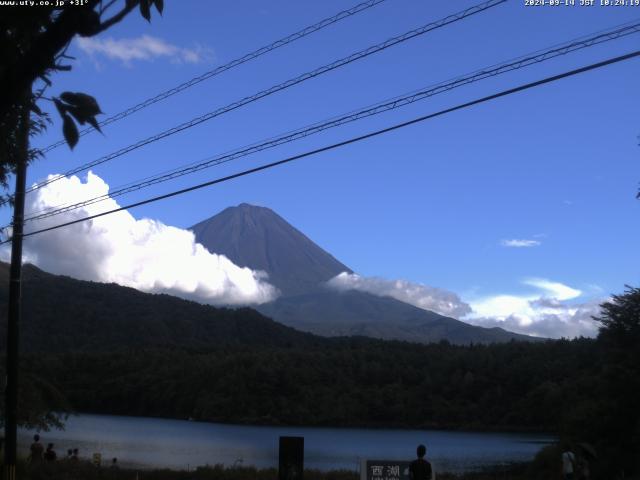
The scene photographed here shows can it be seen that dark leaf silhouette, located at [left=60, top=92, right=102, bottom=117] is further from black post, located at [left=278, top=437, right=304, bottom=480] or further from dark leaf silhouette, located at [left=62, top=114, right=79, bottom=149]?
black post, located at [left=278, top=437, right=304, bottom=480]

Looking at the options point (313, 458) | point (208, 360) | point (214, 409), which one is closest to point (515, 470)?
point (313, 458)

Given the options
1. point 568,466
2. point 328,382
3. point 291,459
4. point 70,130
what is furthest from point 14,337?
point 328,382

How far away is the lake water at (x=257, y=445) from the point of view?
47594mm

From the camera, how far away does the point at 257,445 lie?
213ft

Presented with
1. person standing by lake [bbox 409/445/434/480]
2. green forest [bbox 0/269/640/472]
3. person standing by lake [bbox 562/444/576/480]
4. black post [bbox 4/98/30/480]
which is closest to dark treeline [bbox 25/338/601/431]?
green forest [bbox 0/269/640/472]

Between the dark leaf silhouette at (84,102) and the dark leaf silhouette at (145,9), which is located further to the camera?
the dark leaf silhouette at (145,9)

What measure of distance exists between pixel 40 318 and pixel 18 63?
484ft

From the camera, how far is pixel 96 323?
152 meters

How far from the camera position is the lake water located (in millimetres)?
47594

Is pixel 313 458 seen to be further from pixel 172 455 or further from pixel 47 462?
pixel 47 462

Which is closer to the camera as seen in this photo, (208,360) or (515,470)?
(515,470)

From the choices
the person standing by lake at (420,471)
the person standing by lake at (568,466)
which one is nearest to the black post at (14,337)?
the person standing by lake at (420,471)

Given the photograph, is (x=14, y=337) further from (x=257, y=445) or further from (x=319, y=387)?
(x=319, y=387)

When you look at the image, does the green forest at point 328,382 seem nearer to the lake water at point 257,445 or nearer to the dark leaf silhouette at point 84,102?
the lake water at point 257,445
